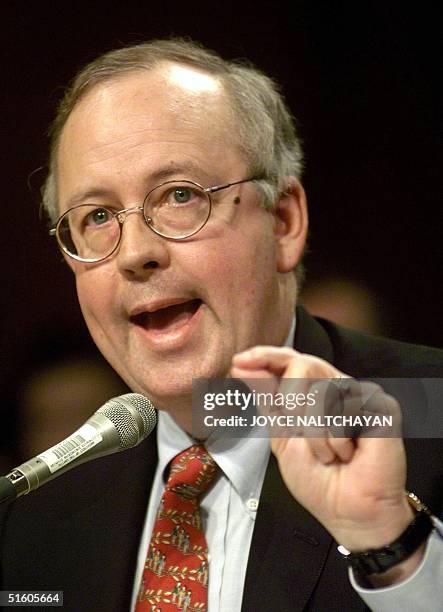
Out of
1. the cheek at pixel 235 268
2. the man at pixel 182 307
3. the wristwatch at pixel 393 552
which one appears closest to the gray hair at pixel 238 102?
the man at pixel 182 307

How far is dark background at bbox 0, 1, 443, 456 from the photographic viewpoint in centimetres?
202

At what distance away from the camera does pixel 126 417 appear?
3.78 feet

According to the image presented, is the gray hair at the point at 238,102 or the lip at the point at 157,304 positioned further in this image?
the gray hair at the point at 238,102

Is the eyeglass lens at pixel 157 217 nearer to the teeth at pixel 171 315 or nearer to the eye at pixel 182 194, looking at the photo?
the eye at pixel 182 194

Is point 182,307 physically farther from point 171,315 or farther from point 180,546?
point 180,546

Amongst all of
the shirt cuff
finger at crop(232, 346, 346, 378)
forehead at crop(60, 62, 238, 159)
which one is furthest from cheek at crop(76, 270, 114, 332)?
the shirt cuff

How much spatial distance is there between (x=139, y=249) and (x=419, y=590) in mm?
735

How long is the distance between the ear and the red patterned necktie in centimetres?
42

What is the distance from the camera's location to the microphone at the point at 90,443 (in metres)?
1.01

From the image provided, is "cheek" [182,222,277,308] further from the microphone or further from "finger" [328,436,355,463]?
"finger" [328,436,355,463]

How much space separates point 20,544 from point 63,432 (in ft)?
1.24

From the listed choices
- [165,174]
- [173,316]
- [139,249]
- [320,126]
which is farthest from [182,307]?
[320,126]

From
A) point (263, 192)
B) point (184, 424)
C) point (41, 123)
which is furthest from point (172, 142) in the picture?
point (41, 123)

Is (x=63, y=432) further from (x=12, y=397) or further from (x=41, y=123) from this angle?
(x=41, y=123)
